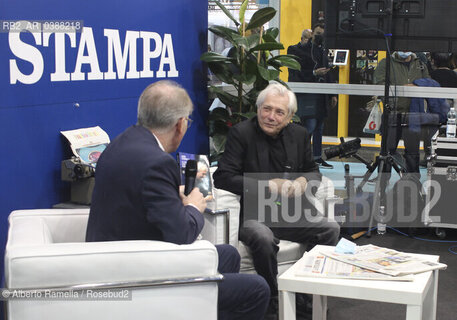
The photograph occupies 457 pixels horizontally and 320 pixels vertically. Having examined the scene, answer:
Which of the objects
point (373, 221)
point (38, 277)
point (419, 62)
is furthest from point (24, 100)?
point (419, 62)

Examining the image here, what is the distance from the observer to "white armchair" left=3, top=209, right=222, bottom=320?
86.0 inches

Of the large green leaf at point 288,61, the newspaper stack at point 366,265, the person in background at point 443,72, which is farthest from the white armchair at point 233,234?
the person in background at point 443,72

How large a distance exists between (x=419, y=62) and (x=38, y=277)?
4.66 metres

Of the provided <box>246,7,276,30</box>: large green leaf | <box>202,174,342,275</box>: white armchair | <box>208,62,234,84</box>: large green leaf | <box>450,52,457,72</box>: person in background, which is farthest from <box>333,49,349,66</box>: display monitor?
<box>202,174,342,275</box>: white armchair

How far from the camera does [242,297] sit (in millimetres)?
2635

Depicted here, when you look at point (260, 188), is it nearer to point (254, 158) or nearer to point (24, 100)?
point (254, 158)

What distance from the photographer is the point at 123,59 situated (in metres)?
4.02

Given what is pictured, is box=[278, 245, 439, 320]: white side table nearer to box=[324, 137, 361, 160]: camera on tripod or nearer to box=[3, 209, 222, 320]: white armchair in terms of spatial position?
box=[3, 209, 222, 320]: white armchair

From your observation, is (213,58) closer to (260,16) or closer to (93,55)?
(260,16)

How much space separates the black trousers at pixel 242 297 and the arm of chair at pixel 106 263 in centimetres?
26

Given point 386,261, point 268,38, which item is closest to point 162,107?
point 386,261

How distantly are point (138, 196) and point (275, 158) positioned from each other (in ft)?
5.42

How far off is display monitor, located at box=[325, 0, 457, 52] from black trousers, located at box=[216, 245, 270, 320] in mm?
3513

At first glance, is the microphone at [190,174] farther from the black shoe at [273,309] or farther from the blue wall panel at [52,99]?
the black shoe at [273,309]
